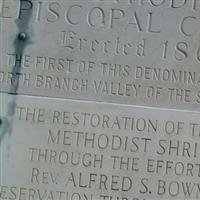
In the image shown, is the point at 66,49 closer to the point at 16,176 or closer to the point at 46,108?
the point at 46,108

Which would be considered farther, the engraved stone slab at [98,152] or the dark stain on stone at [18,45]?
the dark stain on stone at [18,45]

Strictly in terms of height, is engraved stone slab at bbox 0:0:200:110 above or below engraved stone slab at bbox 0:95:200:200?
above

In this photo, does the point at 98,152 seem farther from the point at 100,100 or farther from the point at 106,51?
the point at 106,51

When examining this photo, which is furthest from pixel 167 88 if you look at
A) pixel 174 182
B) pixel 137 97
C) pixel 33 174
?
pixel 33 174

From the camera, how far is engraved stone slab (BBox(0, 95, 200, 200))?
15.9 feet

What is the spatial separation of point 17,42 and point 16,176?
83 cm

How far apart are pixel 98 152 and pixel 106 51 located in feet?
2.04

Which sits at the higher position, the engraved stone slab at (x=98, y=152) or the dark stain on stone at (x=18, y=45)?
the dark stain on stone at (x=18, y=45)

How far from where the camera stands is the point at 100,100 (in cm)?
494

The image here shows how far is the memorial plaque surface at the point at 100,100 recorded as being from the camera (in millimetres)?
4859

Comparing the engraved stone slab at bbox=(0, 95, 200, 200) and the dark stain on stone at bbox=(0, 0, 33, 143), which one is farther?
the dark stain on stone at bbox=(0, 0, 33, 143)

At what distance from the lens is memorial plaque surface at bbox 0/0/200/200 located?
15.9ft

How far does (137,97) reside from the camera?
16.1 ft

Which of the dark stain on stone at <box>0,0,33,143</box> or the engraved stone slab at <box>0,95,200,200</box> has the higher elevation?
the dark stain on stone at <box>0,0,33,143</box>
